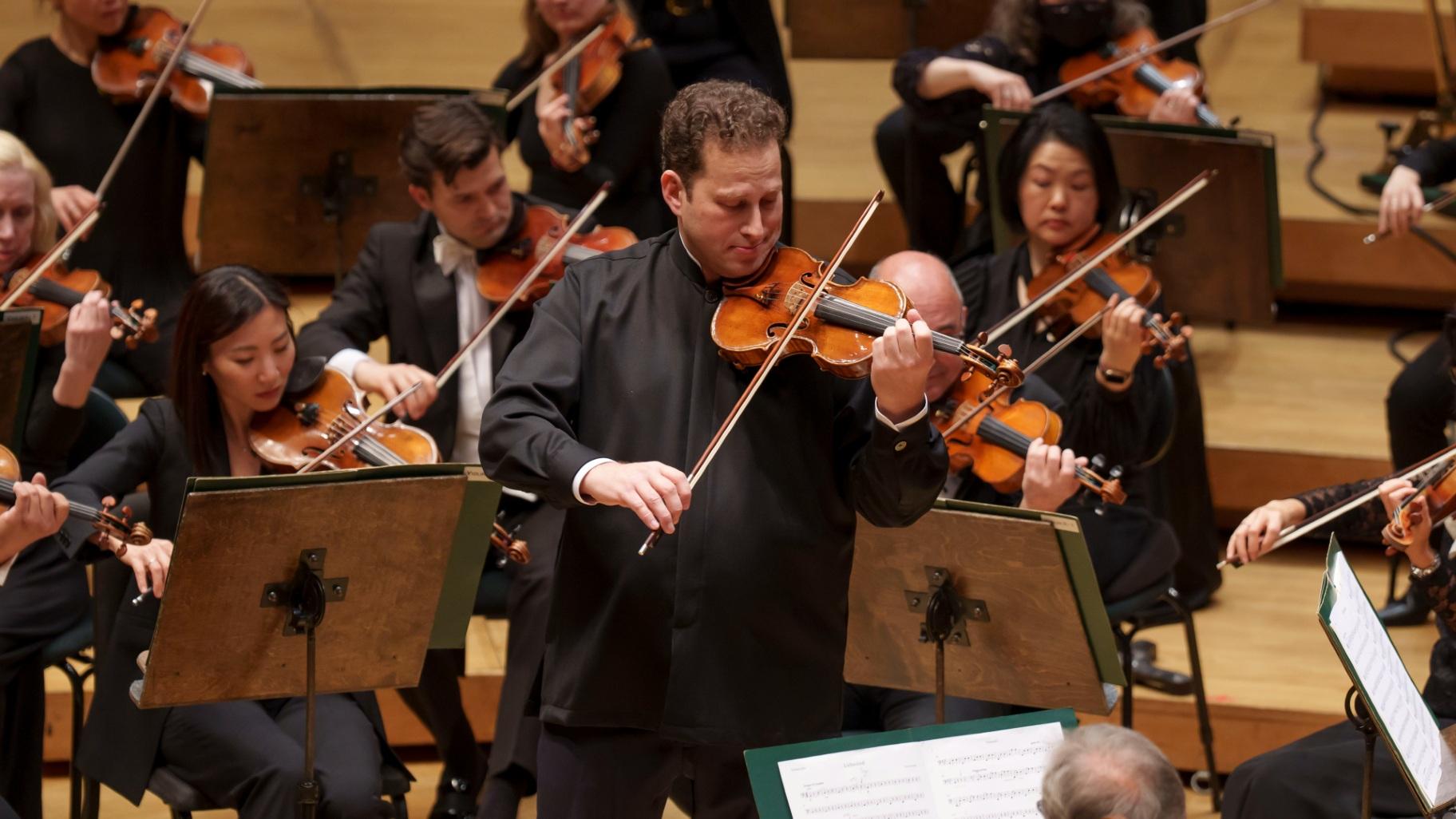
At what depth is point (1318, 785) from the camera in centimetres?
251

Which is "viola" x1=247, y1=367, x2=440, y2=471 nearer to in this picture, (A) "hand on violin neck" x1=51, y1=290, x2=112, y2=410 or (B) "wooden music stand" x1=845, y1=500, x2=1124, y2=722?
(A) "hand on violin neck" x1=51, y1=290, x2=112, y2=410

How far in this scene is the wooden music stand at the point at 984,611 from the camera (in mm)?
2355

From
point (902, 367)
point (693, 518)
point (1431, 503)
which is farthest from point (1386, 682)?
point (693, 518)

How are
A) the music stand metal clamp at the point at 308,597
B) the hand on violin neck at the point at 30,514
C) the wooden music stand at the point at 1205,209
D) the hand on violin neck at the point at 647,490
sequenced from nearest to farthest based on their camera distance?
the hand on violin neck at the point at 647,490, the music stand metal clamp at the point at 308,597, the hand on violin neck at the point at 30,514, the wooden music stand at the point at 1205,209

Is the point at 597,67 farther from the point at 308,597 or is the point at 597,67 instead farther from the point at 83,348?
the point at 308,597

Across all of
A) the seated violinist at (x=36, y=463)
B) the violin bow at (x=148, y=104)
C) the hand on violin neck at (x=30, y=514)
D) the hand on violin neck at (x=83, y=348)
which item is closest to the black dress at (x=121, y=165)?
the violin bow at (x=148, y=104)

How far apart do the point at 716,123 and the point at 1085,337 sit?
51.8 inches

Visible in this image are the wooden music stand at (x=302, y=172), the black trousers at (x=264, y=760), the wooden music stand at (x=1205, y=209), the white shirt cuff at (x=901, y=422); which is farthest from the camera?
the wooden music stand at (x=302, y=172)

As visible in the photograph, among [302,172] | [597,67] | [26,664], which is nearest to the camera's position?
[26,664]

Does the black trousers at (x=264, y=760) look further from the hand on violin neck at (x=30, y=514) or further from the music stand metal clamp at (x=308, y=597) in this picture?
the hand on violin neck at (x=30, y=514)

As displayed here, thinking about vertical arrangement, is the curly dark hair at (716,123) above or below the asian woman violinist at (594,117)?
below

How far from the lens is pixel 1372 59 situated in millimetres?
4930

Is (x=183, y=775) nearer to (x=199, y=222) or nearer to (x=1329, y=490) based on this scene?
(x=199, y=222)

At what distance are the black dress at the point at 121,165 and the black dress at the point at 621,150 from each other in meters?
0.70
